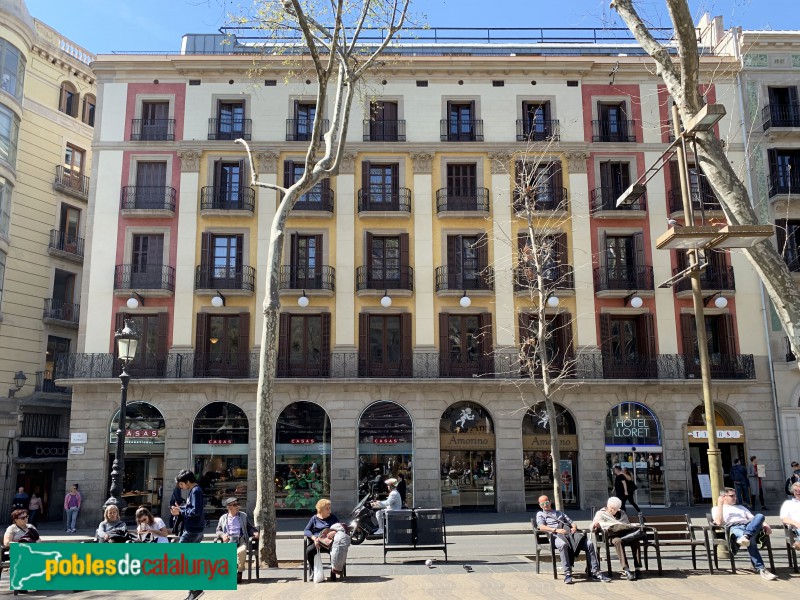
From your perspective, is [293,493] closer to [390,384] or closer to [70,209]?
[390,384]

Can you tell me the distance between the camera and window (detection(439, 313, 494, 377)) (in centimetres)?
2714

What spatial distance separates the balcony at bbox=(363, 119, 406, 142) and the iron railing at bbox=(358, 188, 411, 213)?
2182 mm

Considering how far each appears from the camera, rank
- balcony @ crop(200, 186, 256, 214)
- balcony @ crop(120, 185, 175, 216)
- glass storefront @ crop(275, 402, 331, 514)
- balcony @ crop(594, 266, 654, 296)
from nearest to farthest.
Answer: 1. glass storefront @ crop(275, 402, 331, 514)
2. balcony @ crop(594, 266, 654, 296)
3. balcony @ crop(120, 185, 175, 216)
4. balcony @ crop(200, 186, 256, 214)

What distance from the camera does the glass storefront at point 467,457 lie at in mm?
26703

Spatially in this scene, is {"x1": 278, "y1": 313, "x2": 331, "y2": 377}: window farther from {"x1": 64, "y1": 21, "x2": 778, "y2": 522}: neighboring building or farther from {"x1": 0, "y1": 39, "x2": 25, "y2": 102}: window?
{"x1": 0, "y1": 39, "x2": 25, "y2": 102}: window

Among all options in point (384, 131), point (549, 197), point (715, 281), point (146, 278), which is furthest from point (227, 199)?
point (715, 281)

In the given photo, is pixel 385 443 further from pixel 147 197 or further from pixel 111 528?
pixel 111 528

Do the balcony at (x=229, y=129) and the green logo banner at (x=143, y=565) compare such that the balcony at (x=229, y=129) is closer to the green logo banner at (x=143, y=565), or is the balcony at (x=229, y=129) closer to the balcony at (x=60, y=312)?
the balcony at (x=60, y=312)

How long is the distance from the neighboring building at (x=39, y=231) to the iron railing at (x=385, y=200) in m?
13.2

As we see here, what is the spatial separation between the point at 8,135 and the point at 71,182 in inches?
152

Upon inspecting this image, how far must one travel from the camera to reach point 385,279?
2797 centimetres

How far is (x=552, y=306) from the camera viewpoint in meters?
27.8

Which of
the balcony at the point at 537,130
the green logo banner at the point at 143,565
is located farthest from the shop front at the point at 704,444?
the green logo banner at the point at 143,565

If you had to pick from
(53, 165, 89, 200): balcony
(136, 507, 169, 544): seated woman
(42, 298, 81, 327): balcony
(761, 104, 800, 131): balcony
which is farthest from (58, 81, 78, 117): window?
(761, 104, 800, 131): balcony
